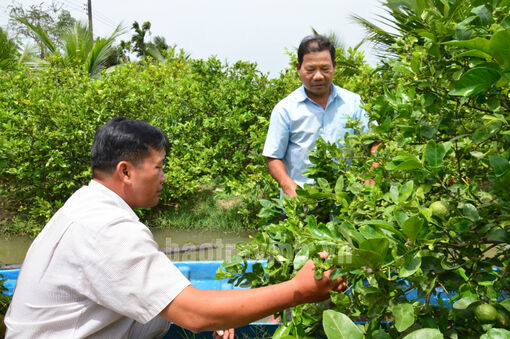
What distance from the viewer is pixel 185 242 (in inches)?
220

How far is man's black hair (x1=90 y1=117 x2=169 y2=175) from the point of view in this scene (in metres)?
1.64

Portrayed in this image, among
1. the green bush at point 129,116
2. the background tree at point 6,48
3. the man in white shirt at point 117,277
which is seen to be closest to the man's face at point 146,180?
A: the man in white shirt at point 117,277

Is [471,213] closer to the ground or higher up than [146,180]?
higher up

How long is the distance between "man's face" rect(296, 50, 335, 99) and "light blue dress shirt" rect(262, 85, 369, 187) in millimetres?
75

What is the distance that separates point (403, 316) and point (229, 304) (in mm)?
616

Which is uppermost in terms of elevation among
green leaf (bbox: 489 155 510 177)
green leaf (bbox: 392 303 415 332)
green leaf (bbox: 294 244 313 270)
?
green leaf (bbox: 489 155 510 177)

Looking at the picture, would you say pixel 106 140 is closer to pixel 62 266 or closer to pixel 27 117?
pixel 62 266

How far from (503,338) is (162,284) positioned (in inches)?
38.0

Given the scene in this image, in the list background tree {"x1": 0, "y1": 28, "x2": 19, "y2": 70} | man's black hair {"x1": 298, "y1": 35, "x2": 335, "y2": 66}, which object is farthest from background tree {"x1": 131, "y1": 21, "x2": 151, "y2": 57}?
man's black hair {"x1": 298, "y1": 35, "x2": 335, "y2": 66}

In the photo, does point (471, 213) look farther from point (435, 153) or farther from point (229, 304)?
point (229, 304)

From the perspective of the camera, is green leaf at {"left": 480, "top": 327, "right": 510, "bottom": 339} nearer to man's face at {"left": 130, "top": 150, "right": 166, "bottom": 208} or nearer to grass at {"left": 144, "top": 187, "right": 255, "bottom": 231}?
A: man's face at {"left": 130, "top": 150, "right": 166, "bottom": 208}

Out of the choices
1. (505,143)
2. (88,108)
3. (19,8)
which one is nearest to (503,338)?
(505,143)

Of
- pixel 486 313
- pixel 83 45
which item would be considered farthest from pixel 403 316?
pixel 83 45

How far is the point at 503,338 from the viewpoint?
31.8 inches
